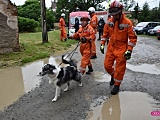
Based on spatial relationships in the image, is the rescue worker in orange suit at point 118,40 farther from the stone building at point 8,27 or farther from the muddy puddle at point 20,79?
the stone building at point 8,27

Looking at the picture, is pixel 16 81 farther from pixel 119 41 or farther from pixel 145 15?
pixel 145 15

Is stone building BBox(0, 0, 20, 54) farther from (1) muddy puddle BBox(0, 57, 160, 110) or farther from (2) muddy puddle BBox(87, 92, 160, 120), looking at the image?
(2) muddy puddle BBox(87, 92, 160, 120)

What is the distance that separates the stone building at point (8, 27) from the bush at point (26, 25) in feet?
34.8

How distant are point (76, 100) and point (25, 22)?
16.3 metres

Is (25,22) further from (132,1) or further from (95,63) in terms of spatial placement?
(132,1)

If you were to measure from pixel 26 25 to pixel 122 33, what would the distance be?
55.0ft

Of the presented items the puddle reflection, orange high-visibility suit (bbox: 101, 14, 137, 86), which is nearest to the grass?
the puddle reflection

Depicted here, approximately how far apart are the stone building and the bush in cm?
1060

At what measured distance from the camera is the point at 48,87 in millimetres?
5828

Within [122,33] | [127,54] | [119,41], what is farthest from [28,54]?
[127,54]

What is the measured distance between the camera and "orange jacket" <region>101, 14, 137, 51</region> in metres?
4.91

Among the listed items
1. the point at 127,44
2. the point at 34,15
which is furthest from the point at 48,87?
the point at 34,15

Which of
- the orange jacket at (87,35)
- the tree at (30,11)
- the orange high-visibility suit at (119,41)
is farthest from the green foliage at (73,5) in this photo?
the orange high-visibility suit at (119,41)

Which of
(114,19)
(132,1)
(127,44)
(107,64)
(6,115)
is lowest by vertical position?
(6,115)
